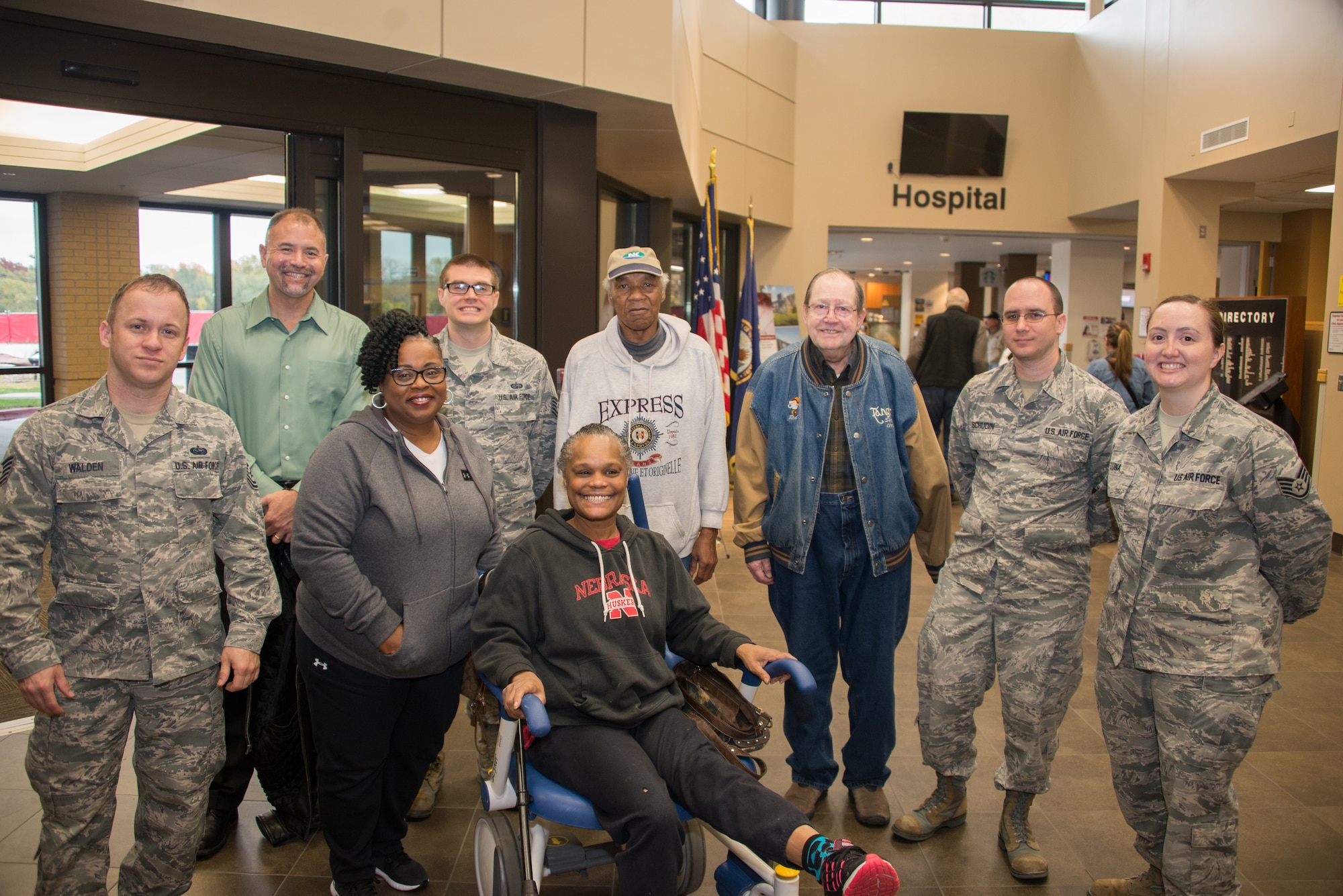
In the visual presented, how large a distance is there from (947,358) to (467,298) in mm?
5905

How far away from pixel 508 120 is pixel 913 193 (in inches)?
329

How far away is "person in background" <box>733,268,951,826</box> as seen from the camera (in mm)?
2908

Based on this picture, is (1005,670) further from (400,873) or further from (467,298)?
(467,298)

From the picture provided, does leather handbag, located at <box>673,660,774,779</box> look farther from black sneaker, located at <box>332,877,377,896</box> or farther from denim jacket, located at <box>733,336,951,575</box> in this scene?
black sneaker, located at <box>332,877,377,896</box>

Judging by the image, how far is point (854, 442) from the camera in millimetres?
2895

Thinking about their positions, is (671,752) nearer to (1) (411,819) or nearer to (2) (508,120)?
(1) (411,819)

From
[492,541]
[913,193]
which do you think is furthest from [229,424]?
[913,193]

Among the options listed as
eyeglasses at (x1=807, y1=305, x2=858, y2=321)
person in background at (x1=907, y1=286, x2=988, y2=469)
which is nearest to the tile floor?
eyeglasses at (x1=807, y1=305, x2=858, y2=321)

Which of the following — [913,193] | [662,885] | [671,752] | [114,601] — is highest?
[913,193]

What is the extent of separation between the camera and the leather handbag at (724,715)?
2205 millimetres

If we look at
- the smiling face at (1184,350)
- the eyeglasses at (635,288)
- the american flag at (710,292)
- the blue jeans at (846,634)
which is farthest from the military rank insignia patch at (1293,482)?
the american flag at (710,292)

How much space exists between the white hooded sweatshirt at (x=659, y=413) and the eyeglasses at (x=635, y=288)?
0.38 ft

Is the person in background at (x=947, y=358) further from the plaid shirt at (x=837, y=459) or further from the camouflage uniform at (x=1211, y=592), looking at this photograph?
the camouflage uniform at (x=1211, y=592)

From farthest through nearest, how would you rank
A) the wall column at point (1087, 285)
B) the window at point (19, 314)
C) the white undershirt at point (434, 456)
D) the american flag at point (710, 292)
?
1. the wall column at point (1087, 285)
2. the american flag at point (710, 292)
3. the window at point (19, 314)
4. the white undershirt at point (434, 456)
